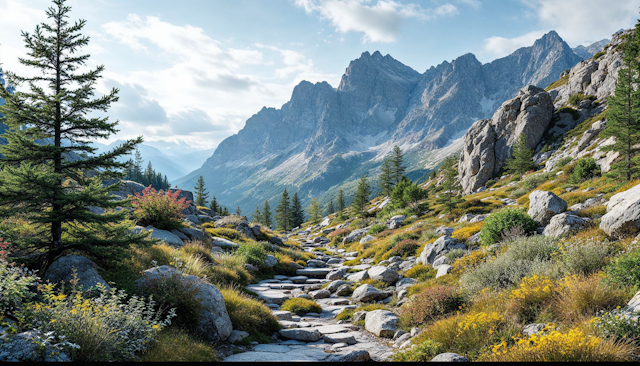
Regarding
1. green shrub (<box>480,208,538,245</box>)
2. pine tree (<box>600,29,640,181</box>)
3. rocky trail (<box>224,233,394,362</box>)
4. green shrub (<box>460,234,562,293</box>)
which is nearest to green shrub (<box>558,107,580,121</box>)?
pine tree (<box>600,29,640,181</box>)

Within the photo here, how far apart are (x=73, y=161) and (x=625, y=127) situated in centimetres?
3798

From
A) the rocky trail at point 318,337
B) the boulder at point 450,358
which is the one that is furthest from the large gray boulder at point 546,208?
the boulder at point 450,358

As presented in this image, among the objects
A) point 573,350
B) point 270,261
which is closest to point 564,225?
point 573,350

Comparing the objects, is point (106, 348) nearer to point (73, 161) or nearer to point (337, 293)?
point (73, 161)

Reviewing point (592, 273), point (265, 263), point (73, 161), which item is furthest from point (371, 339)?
point (265, 263)

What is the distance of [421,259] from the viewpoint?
15.5 meters

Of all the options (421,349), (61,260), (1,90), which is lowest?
(421,349)

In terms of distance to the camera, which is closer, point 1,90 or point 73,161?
point 1,90

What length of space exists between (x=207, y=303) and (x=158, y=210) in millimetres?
11384

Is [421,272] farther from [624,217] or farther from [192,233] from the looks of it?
[192,233]

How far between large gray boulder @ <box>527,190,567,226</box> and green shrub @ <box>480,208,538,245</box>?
65cm

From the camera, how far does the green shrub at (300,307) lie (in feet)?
36.7

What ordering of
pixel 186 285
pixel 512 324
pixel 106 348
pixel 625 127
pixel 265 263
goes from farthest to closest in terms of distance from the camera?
pixel 625 127 → pixel 265 263 → pixel 186 285 → pixel 512 324 → pixel 106 348

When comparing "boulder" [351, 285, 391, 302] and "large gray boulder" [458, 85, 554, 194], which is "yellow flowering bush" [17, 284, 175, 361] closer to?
"boulder" [351, 285, 391, 302]
